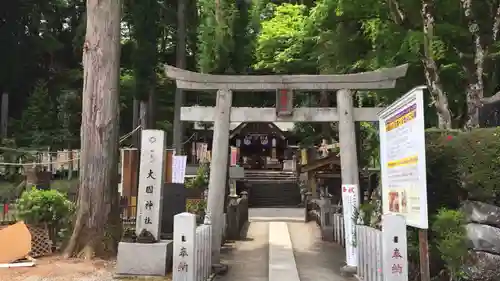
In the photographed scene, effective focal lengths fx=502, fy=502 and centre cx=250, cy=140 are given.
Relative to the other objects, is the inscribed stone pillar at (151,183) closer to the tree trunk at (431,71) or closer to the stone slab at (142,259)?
the stone slab at (142,259)

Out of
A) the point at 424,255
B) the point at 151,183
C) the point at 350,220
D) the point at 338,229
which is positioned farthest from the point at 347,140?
A: the point at 338,229

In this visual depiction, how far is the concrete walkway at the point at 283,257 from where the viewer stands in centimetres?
946

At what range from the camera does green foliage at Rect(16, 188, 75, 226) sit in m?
10.7

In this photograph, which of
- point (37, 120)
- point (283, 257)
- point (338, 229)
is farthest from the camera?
point (37, 120)

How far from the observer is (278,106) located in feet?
33.5

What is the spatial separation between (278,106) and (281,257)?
3.41 metres

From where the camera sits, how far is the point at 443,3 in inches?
445

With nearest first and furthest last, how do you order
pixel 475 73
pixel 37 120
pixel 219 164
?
pixel 219 164
pixel 475 73
pixel 37 120

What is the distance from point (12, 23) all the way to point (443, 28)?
1093 inches

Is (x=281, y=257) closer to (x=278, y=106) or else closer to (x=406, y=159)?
(x=278, y=106)

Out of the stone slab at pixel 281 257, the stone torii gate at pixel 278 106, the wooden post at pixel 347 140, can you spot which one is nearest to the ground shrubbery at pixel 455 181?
the wooden post at pixel 347 140

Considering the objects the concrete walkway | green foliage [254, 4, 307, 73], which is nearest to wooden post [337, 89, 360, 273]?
the concrete walkway

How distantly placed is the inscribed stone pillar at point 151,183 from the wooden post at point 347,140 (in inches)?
142

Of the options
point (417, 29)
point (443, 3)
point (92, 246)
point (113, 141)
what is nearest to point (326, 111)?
point (417, 29)
